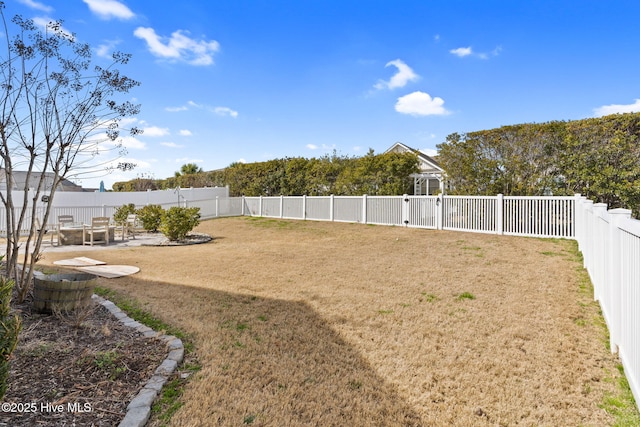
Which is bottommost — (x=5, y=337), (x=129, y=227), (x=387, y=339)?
(x=387, y=339)

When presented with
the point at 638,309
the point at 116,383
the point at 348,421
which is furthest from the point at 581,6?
the point at 116,383

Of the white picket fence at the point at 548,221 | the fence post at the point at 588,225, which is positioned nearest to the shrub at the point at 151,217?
the white picket fence at the point at 548,221

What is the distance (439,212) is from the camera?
39.4ft

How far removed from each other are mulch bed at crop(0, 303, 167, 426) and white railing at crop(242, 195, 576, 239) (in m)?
10.4

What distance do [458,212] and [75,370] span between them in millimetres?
11298

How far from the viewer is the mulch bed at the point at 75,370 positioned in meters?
2.10

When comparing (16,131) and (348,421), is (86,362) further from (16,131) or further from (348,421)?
(16,131)

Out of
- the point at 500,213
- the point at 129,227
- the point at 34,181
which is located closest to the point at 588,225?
the point at 500,213

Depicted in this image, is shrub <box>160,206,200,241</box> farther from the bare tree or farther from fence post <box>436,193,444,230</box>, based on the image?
fence post <box>436,193,444,230</box>

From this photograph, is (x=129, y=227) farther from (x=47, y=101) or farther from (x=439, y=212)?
(x=439, y=212)

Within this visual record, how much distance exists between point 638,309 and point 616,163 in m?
10.8

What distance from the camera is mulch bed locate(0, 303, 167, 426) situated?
6.88 ft

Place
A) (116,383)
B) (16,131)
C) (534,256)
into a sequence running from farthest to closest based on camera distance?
(534,256) < (16,131) < (116,383)

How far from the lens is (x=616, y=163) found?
32.8 ft
